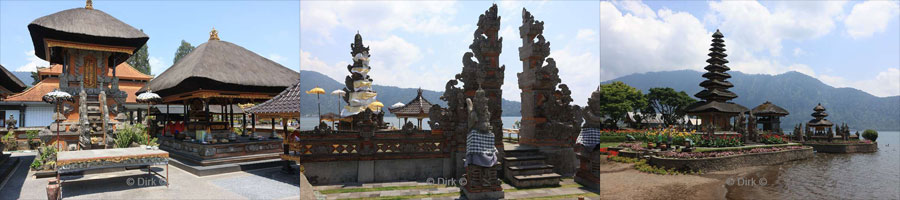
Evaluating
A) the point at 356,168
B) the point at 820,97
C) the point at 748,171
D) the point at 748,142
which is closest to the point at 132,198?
the point at 356,168

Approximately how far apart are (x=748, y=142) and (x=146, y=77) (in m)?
46.9

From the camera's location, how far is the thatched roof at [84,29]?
50.4 ft

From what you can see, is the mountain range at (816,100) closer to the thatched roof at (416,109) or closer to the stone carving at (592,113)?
the thatched roof at (416,109)

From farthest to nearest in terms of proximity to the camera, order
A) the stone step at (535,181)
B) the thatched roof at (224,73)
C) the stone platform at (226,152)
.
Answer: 1. the thatched roof at (224,73)
2. the stone platform at (226,152)
3. the stone step at (535,181)

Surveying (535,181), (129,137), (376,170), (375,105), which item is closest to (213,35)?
(129,137)

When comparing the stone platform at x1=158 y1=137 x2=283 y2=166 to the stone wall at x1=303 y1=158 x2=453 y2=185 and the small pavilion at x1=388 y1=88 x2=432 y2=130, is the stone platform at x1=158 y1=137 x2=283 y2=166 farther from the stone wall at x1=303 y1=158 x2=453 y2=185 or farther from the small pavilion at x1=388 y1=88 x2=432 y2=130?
the stone wall at x1=303 y1=158 x2=453 y2=185

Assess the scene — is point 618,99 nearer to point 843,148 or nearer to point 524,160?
point 843,148

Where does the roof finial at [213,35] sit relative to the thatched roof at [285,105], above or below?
above

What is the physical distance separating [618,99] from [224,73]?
40196 millimetres

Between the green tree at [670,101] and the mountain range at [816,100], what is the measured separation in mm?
37546

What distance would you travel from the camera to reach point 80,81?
17.8 meters

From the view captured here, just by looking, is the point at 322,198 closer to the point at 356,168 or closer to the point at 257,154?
the point at 356,168

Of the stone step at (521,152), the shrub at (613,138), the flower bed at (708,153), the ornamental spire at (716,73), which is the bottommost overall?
the flower bed at (708,153)

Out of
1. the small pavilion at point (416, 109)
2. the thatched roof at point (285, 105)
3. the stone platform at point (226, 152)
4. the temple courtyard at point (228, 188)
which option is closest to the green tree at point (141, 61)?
the temple courtyard at point (228, 188)
